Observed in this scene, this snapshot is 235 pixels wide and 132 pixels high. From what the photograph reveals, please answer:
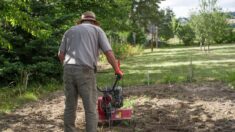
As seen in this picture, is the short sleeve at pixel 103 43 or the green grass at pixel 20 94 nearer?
the short sleeve at pixel 103 43

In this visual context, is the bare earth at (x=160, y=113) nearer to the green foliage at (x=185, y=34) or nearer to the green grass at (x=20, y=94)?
the green grass at (x=20, y=94)

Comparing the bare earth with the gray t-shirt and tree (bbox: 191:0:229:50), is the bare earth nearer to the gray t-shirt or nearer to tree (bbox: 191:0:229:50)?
the gray t-shirt

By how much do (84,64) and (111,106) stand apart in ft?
4.33

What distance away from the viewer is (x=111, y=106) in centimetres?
660

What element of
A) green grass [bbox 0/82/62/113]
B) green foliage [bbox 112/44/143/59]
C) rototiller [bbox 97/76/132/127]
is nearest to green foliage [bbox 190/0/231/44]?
green foliage [bbox 112/44/143/59]

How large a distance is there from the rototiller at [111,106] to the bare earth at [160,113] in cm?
16

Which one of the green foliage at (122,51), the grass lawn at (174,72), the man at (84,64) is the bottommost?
the grass lawn at (174,72)

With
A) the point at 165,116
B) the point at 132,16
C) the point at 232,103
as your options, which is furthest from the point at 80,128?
the point at 132,16

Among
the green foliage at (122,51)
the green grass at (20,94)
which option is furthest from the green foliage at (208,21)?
the green grass at (20,94)

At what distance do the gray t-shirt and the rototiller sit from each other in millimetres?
1028

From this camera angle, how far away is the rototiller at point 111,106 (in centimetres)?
653

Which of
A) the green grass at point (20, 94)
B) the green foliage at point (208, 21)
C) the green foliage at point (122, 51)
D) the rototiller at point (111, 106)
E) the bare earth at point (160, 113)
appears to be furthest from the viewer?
the green foliage at point (208, 21)

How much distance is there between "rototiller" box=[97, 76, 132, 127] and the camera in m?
6.53

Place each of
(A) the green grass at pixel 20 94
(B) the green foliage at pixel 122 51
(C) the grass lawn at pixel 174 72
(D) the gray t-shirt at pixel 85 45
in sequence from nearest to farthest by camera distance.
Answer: (D) the gray t-shirt at pixel 85 45 < (A) the green grass at pixel 20 94 < (C) the grass lawn at pixel 174 72 < (B) the green foliage at pixel 122 51
